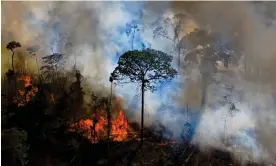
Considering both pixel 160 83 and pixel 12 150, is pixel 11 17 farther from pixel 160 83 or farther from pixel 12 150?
pixel 160 83

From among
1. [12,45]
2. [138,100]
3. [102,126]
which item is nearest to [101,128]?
[102,126]

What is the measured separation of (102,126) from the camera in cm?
661

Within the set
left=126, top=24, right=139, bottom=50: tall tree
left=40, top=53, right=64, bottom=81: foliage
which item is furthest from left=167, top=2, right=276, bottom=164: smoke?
left=40, top=53, right=64, bottom=81: foliage

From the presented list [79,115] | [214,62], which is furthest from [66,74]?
[214,62]

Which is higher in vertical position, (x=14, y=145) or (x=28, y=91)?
(x=28, y=91)

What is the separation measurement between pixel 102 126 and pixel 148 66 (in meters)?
1.12

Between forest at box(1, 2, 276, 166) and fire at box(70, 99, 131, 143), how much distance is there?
15 mm

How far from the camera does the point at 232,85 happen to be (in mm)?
6422

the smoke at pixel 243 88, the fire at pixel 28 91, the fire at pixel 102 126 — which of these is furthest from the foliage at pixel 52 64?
the smoke at pixel 243 88

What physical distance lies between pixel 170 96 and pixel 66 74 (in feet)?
5.20

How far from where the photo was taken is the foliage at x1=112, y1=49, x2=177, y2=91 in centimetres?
651

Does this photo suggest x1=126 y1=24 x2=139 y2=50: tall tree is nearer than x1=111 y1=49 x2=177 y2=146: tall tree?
No

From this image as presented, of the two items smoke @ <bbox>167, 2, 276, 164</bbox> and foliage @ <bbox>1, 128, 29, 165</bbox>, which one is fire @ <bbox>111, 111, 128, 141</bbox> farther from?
foliage @ <bbox>1, 128, 29, 165</bbox>

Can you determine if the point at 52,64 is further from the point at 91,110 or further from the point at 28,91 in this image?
the point at 91,110
